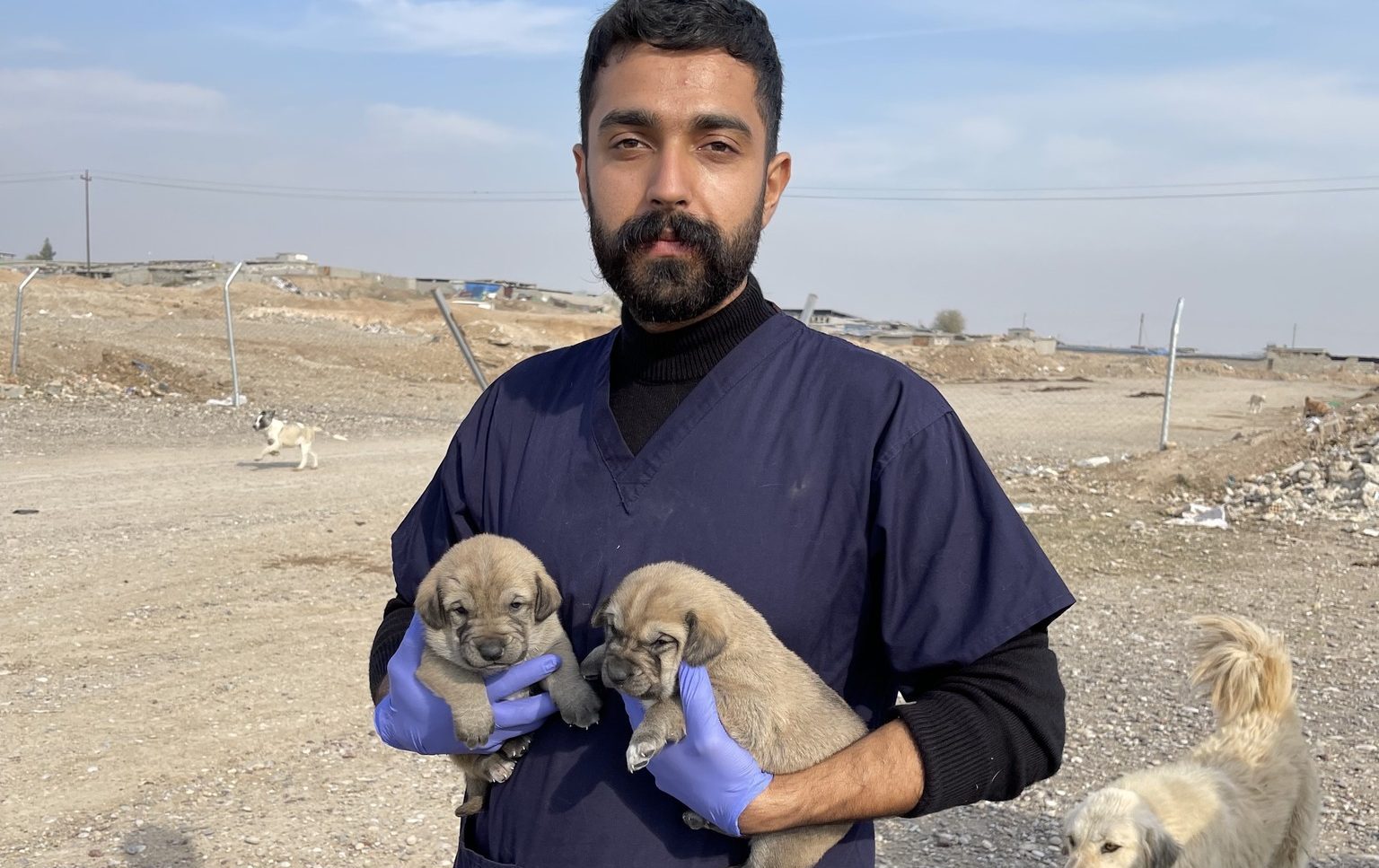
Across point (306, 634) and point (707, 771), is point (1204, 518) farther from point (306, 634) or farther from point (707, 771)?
point (707, 771)

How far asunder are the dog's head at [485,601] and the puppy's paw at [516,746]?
0.19 metres

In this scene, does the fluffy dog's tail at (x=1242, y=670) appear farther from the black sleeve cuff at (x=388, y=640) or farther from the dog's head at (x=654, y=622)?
the black sleeve cuff at (x=388, y=640)

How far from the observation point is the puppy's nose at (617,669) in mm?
2443

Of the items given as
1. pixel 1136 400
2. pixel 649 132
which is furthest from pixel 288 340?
pixel 649 132

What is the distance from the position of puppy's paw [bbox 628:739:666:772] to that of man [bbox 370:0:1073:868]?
0.03m

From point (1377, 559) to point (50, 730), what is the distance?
488 inches

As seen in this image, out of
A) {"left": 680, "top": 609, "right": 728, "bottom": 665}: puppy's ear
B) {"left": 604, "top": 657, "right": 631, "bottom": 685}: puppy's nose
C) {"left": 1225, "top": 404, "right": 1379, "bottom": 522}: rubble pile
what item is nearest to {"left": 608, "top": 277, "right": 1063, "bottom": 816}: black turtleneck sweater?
{"left": 680, "top": 609, "right": 728, "bottom": 665}: puppy's ear

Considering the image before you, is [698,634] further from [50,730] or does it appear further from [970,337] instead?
[970,337]

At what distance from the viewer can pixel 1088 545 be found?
1285 cm

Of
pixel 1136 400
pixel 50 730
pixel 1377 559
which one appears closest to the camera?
pixel 50 730

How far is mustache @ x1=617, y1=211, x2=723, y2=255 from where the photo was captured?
2479 millimetres

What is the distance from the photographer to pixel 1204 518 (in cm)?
1412

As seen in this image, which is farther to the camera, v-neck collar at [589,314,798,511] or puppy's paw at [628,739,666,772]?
v-neck collar at [589,314,798,511]

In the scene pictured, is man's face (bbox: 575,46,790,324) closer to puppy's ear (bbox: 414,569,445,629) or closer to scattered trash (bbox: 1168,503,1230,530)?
puppy's ear (bbox: 414,569,445,629)
